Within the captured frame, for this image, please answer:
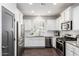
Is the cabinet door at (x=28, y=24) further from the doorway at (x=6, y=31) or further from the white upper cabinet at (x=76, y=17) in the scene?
the doorway at (x=6, y=31)

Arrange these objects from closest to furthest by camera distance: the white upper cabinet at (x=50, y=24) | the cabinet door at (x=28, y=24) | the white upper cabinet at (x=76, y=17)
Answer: the white upper cabinet at (x=76, y=17)
the cabinet door at (x=28, y=24)
the white upper cabinet at (x=50, y=24)

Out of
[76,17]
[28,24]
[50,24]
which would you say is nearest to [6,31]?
[76,17]

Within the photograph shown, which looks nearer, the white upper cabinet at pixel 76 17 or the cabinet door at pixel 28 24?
the white upper cabinet at pixel 76 17

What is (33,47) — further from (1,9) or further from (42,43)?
(1,9)

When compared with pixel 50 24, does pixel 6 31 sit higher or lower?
lower

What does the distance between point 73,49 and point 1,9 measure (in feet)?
6.89

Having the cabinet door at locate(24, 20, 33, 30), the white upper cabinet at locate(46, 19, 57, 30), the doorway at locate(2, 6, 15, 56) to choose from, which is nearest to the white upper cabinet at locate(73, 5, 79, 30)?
the doorway at locate(2, 6, 15, 56)

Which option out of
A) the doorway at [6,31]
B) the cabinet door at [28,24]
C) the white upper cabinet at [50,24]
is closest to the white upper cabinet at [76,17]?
the doorway at [6,31]

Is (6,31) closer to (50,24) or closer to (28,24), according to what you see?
(28,24)

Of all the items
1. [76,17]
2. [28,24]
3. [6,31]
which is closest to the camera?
[6,31]

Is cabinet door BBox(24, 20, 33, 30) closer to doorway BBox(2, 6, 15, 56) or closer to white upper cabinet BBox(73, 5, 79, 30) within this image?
white upper cabinet BBox(73, 5, 79, 30)

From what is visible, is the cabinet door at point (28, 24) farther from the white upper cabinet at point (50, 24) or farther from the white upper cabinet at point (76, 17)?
the white upper cabinet at point (76, 17)

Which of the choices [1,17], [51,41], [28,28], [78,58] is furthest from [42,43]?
[78,58]

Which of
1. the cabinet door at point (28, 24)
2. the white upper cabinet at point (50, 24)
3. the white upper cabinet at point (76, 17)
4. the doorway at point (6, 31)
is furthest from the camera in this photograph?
the white upper cabinet at point (50, 24)
